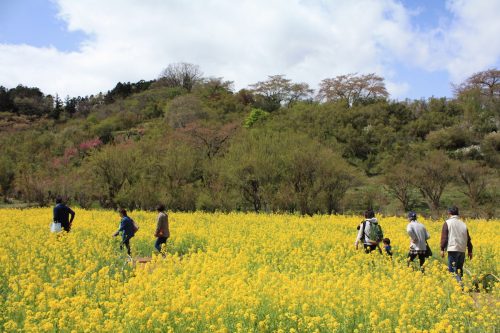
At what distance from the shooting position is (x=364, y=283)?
780 centimetres

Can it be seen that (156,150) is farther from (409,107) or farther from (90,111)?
(90,111)

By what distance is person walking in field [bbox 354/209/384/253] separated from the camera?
11.4 m

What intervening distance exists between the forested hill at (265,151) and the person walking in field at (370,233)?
15.1 metres

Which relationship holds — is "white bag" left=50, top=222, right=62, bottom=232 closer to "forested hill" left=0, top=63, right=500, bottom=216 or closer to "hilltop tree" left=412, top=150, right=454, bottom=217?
"forested hill" left=0, top=63, right=500, bottom=216

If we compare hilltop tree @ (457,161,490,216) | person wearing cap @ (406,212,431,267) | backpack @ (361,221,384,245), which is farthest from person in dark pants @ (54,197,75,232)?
hilltop tree @ (457,161,490,216)

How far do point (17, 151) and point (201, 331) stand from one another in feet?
162

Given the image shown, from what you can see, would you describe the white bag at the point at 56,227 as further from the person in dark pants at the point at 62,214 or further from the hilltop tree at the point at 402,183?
the hilltop tree at the point at 402,183

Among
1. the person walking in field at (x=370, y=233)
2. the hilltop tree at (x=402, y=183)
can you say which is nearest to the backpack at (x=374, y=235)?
the person walking in field at (x=370, y=233)

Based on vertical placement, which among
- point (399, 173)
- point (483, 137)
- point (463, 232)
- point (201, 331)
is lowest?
point (201, 331)

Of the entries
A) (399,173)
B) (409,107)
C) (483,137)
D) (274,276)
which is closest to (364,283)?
(274,276)

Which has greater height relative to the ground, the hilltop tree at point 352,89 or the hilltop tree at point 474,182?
the hilltop tree at point 352,89

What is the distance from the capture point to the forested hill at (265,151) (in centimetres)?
2877

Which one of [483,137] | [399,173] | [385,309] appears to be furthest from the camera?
[483,137]

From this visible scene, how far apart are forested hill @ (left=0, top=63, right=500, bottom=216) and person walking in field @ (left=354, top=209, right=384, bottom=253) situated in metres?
15.1
